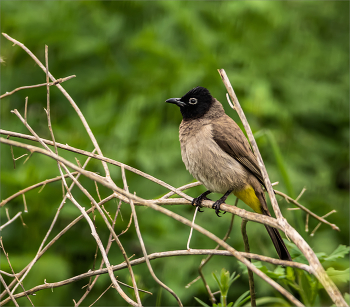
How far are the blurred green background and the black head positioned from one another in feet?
1.91

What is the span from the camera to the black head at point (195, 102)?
3723mm

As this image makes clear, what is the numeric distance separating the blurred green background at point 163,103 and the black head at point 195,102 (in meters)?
0.58

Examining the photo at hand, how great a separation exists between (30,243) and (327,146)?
3.69m

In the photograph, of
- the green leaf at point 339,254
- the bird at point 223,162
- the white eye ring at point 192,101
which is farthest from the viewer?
the white eye ring at point 192,101

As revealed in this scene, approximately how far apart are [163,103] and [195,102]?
1081 mm

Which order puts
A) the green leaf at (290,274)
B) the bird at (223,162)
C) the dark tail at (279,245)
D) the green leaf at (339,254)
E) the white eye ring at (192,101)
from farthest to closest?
the white eye ring at (192,101) → the bird at (223,162) → the dark tail at (279,245) → the green leaf at (290,274) → the green leaf at (339,254)

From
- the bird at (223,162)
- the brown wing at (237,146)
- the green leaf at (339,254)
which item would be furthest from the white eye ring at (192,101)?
the green leaf at (339,254)

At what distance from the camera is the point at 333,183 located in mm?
5277

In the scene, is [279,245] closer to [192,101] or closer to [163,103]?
[192,101]

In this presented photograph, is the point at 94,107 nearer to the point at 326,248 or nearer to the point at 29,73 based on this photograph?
the point at 29,73

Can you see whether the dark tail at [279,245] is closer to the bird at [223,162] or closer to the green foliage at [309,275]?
the green foliage at [309,275]

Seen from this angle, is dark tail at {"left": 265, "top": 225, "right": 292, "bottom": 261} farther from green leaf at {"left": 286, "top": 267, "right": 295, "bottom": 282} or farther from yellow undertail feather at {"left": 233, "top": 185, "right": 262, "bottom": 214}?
yellow undertail feather at {"left": 233, "top": 185, "right": 262, "bottom": 214}

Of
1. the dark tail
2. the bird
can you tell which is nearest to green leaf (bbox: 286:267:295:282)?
the dark tail

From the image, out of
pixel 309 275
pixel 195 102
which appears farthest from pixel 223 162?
pixel 309 275
